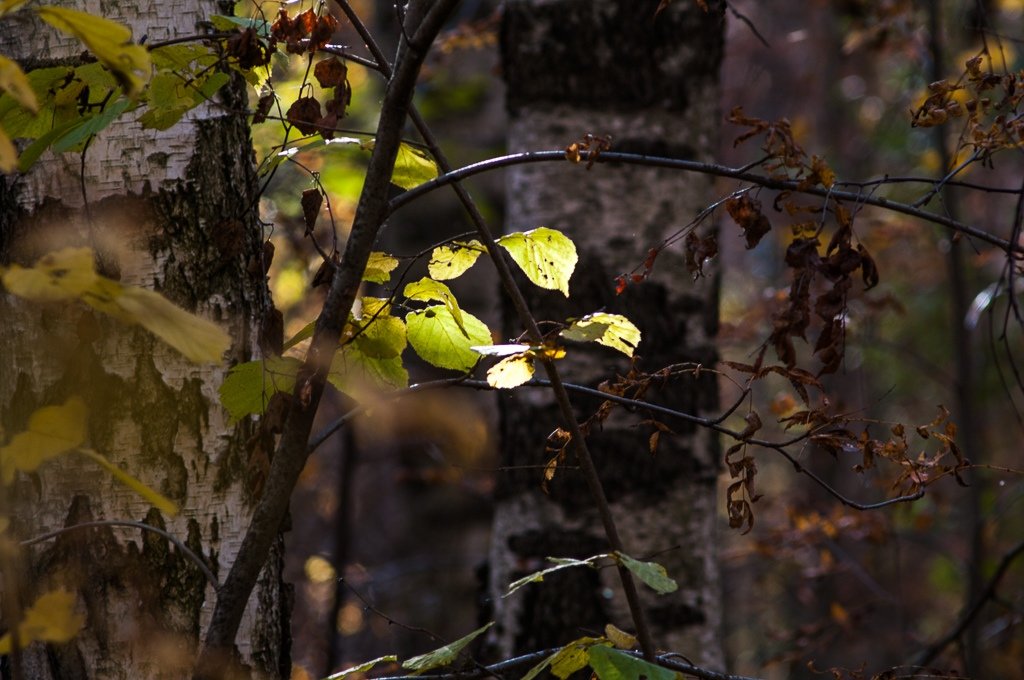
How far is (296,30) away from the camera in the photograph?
1.03 metres

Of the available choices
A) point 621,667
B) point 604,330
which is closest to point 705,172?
point 604,330

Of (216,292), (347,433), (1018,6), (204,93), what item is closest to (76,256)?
(204,93)

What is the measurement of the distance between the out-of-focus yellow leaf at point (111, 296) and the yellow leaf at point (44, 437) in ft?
0.33

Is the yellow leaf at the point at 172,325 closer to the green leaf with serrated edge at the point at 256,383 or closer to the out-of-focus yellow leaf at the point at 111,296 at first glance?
the out-of-focus yellow leaf at the point at 111,296

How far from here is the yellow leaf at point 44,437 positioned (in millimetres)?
801

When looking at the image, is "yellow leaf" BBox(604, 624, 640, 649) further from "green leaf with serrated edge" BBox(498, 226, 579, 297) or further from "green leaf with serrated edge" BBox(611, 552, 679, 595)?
"green leaf with serrated edge" BBox(498, 226, 579, 297)

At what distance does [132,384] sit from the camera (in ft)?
3.75

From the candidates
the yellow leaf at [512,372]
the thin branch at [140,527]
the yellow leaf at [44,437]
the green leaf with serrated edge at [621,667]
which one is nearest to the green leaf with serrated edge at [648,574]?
the green leaf with serrated edge at [621,667]

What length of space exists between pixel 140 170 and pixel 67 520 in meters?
0.44

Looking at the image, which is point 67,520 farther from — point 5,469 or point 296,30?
point 296,30

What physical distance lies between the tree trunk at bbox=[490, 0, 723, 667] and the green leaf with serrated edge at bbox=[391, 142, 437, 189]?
3.80ft

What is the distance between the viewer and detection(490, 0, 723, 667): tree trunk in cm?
233

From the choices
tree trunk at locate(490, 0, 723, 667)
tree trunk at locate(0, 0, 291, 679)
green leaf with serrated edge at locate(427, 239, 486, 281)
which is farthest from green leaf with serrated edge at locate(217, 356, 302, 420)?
tree trunk at locate(490, 0, 723, 667)

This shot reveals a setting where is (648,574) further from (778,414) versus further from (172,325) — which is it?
(778,414)
